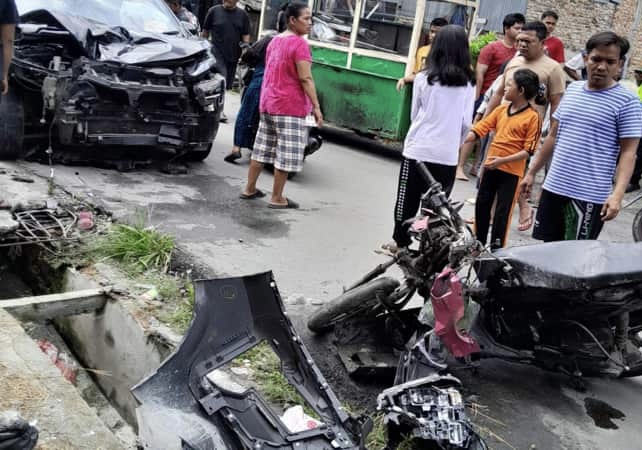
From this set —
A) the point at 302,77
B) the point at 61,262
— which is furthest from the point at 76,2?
the point at 61,262

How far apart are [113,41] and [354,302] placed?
4054 mm

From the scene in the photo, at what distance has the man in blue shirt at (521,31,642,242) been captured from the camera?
3.66 meters

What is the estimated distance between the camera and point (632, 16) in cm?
1905

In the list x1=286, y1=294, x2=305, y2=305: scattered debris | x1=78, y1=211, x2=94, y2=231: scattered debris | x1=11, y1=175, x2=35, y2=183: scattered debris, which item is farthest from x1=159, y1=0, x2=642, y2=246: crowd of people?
x1=11, y1=175, x2=35, y2=183: scattered debris

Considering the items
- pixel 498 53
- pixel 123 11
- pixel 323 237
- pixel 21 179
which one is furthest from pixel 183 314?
pixel 498 53

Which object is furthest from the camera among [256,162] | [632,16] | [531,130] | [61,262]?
[632,16]

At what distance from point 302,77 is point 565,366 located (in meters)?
3.37

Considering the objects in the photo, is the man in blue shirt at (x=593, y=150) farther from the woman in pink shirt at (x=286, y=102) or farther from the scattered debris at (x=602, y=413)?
the woman in pink shirt at (x=286, y=102)

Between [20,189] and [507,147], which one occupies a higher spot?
[507,147]

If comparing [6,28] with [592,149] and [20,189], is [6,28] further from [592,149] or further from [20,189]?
[592,149]

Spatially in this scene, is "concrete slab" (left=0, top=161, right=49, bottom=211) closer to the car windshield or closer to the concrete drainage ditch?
the concrete drainage ditch

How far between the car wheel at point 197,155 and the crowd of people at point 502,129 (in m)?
0.44

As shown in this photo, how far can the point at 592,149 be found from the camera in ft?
12.4

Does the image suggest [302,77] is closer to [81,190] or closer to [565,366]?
[81,190]
